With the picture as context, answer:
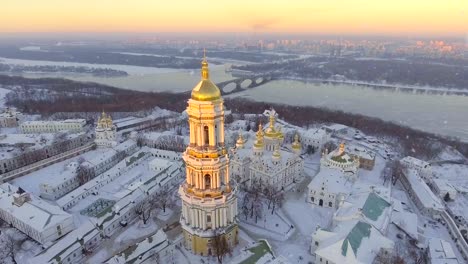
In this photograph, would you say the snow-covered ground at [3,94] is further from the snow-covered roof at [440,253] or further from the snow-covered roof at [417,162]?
the snow-covered roof at [440,253]

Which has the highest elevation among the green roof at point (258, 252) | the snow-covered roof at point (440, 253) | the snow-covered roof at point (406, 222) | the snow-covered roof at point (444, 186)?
the green roof at point (258, 252)

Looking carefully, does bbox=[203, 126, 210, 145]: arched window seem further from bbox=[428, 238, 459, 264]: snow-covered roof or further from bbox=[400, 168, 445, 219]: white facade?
bbox=[400, 168, 445, 219]: white facade

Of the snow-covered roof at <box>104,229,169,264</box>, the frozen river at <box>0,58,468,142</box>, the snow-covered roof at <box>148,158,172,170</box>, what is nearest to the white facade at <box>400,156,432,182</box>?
the frozen river at <box>0,58,468,142</box>

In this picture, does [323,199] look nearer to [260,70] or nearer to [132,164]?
[132,164]

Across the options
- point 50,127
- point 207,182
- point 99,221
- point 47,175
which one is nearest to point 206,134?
point 207,182

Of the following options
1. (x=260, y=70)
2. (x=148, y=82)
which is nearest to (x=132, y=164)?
(x=148, y=82)

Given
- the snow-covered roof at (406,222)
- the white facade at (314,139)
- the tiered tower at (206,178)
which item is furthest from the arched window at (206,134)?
the white facade at (314,139)

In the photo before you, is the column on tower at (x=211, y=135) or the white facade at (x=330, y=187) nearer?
the column on tower at (x=211, y=135)
